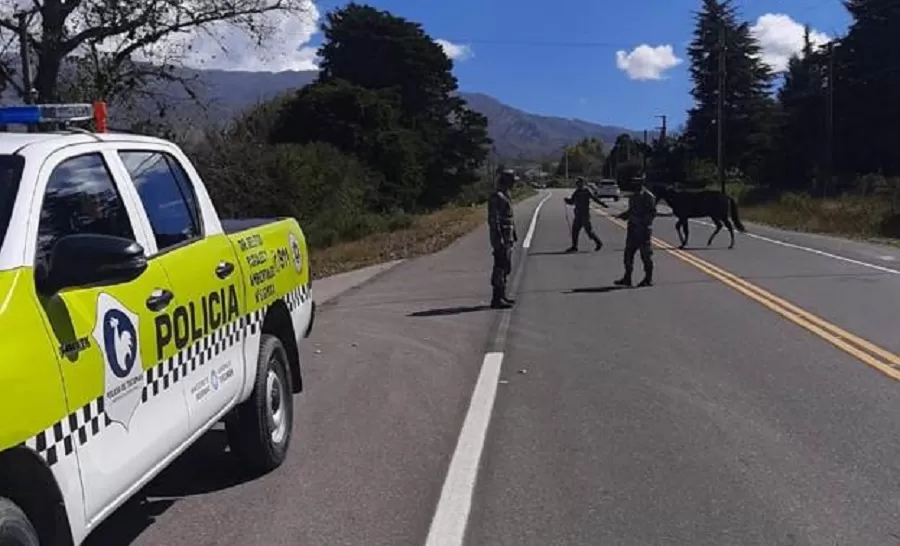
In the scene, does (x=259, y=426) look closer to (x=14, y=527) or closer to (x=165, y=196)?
(x=165, y=196)

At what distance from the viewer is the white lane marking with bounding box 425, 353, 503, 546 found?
5.67 m

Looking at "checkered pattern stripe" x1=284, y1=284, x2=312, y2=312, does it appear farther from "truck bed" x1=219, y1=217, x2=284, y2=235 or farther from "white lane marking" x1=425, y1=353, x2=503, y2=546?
"white lane marking" x1=425, y1=353, x2=503, y2=546

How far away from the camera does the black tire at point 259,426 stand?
6.66 m

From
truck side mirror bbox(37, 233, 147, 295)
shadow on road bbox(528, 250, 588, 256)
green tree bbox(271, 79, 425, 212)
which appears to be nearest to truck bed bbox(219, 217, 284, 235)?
truck side mirror bbox(37, 233, 147, 295)

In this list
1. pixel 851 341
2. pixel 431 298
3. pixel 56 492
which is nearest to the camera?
pixel 56 492

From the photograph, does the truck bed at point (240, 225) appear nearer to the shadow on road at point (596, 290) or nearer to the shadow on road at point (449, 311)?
the shadow on road at point (449, 311)

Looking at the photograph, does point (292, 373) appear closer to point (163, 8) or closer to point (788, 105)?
point (163, 8)

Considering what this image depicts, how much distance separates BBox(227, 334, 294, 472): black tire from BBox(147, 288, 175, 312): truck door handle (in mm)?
1573

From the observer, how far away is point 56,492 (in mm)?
3957

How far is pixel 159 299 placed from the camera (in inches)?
199

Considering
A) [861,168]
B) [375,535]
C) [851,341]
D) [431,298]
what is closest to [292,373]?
[375,535]

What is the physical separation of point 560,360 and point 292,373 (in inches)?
152

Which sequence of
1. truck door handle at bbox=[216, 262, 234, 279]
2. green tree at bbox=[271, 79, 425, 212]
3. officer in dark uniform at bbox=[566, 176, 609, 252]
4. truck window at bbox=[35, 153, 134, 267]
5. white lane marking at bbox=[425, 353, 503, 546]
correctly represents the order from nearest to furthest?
truck window at bbox=[35, 153, 134, 267]
white lane marking at bbox=[425, 353, 503, 546]
truck door handle at bbox=[216, 262, 234, 279]
officer in dark uniform at bbox=[566, 176, 609, 252]
green tree at bbox=[271, 79, 425, 212]

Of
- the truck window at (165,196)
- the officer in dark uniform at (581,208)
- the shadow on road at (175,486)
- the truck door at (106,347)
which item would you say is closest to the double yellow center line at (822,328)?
the shadow on road at (175,486)
